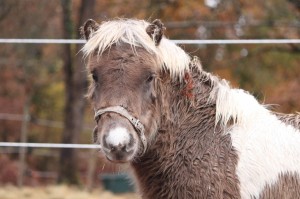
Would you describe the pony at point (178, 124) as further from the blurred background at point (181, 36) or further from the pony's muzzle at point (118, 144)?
the blurred background at point (181, 36)

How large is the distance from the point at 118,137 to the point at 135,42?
62 centimetres

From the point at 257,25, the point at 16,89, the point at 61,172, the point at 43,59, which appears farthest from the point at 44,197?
the point at 16,89

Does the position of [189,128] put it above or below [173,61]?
below

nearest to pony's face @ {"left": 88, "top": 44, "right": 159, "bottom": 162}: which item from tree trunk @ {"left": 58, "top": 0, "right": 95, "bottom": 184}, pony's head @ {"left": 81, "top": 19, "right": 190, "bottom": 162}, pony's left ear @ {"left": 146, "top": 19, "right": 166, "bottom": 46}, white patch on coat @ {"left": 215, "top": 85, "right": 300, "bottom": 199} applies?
pony's head @ {"left": 81, "top": 19, "right": 190, "bottom": 162}

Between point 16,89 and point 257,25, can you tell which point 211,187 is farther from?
point 16,89

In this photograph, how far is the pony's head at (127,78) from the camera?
3.52 m

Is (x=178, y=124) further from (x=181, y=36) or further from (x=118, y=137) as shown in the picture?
(x=181, y=36)

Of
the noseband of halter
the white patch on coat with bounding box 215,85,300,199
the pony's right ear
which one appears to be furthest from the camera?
the pony's right ear

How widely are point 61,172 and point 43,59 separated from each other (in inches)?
296

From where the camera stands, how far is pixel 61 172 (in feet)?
35.5

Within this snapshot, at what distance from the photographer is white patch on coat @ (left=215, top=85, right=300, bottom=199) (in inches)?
146

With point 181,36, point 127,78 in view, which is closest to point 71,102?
point 181,36

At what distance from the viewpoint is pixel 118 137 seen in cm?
343

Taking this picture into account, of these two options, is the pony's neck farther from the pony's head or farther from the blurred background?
the blurred background
